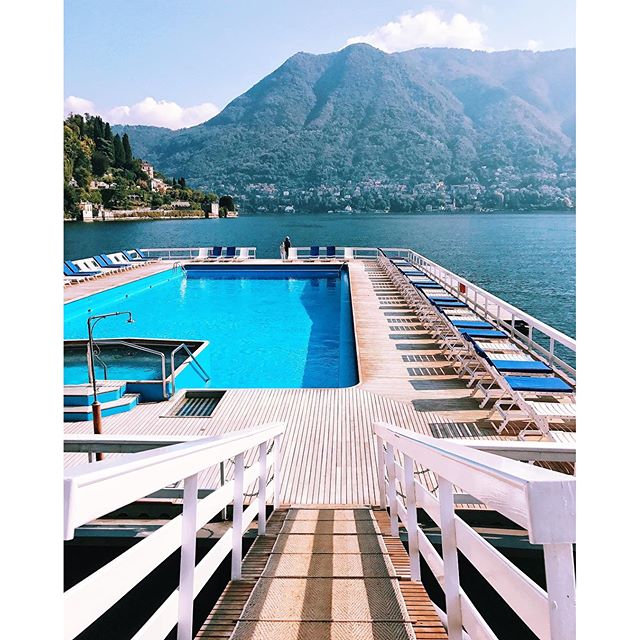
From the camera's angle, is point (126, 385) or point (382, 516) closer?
point (382, 516)

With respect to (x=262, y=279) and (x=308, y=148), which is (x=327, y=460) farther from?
(x=308, y=148)

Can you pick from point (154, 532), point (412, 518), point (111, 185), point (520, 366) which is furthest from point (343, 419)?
point (111, 185)

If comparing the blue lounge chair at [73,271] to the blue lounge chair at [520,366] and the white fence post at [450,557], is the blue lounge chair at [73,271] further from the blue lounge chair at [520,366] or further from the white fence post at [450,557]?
the white fence post at [450,557]

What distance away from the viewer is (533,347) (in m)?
8.30

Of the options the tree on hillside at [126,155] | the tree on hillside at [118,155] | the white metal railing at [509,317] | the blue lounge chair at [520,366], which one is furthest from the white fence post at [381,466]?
the tree on hillside at [126,155]

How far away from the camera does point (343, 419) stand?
6094 mm

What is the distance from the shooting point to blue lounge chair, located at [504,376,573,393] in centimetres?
568

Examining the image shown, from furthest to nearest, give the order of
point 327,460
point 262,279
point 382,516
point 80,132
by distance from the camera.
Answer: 1. point 80,132
2. point 262,279
3. point 327,460
4. point 382,516

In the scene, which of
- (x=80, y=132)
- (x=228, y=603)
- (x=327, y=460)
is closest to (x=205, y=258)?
(x=327, y=460)

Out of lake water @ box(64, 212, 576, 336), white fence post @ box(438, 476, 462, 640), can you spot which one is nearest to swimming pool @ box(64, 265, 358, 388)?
white fence post @ box(438, 476, 462, 640)

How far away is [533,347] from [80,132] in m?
114

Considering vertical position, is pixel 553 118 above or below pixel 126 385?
above
